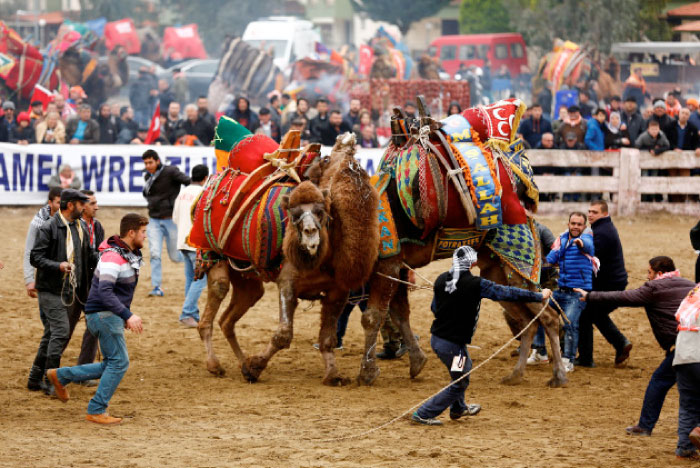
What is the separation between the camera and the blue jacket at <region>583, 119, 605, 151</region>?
64.5 feet

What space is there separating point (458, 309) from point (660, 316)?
59.3 inches

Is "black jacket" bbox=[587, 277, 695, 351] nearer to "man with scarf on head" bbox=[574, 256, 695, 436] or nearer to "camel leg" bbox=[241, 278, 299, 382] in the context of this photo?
"man with scarf on head" bbox=[574, 256, 695, 436]

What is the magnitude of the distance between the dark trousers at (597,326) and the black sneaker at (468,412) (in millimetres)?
2512

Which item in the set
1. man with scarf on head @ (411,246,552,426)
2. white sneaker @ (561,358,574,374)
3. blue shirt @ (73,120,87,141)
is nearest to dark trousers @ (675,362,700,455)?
man with scarf on head @ (411,246,552,426)

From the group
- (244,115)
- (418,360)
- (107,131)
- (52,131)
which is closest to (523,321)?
(418,360)

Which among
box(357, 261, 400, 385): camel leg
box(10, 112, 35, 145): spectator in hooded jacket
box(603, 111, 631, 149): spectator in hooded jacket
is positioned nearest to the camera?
box(357, 261, 400, 385): camel leg

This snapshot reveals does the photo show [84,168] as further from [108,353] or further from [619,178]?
[108,353]

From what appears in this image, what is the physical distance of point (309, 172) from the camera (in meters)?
9.66

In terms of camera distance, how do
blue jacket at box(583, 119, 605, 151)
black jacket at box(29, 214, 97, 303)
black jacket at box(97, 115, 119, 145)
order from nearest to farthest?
black jacket at box(29, 214, 97, 303) < blue jacket at box(583, 119, 605, 151) < black jacket at box(97, 115, 119, 145)

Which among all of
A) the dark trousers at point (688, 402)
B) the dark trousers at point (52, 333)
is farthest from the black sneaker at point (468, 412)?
the dark trousers at point (52, 333)

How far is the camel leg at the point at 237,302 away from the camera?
10.4 meters

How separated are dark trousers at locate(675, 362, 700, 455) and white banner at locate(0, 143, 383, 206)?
1248 cm

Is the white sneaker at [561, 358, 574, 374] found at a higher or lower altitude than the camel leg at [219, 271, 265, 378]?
lower

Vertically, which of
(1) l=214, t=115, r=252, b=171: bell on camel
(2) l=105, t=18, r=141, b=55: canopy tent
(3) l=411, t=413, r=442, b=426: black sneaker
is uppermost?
(2) l=105, t=18, r=141, b=55: canopy tent
